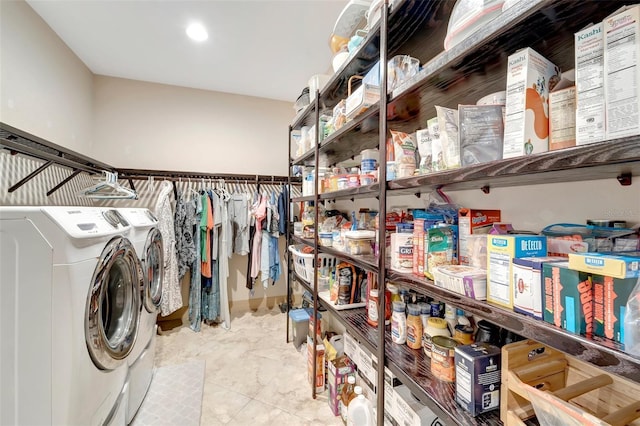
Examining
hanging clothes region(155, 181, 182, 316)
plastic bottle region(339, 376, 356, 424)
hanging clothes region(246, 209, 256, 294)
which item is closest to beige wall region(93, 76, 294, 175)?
hanging clothes region(155, 181, 182, 316)

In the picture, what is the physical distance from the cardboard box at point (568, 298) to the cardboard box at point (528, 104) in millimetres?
274

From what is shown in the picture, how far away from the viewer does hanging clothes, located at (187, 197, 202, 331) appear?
9.18ft

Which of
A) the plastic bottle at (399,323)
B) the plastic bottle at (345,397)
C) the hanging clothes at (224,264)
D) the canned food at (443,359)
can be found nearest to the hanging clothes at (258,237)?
the hanging clothes at (224,264)

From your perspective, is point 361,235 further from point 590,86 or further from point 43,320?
point 43,320

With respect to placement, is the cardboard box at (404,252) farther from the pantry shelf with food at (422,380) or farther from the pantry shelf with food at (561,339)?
the pantry shelf with food at (422,380)

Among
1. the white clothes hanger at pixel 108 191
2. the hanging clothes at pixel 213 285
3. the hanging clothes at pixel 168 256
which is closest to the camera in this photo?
the white clothes hanger at pixel 108 191

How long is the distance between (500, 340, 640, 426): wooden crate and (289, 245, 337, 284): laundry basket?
1.24 meters

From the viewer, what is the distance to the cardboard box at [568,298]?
519mm

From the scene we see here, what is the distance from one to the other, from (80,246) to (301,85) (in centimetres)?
260

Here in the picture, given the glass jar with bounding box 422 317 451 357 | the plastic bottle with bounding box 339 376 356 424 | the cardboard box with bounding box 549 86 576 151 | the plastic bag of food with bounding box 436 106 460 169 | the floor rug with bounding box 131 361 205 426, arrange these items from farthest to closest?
the floor rug with bounding box 131 361 205 426
the plastic bottle with bounding box 339 376 356 424
the glass jar with bounding box 422 317 451 357
the plastic bag of food with bounding box 436 106 460 169
the cardboard box with bounding box 549 86 576 151

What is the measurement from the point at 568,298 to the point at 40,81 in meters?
3.26

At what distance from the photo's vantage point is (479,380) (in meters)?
0.76

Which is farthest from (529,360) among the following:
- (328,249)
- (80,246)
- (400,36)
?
(80,246)

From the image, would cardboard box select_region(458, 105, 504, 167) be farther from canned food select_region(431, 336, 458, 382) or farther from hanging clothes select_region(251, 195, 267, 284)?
hanging clothes select_region(251, 195, 267, 284)
